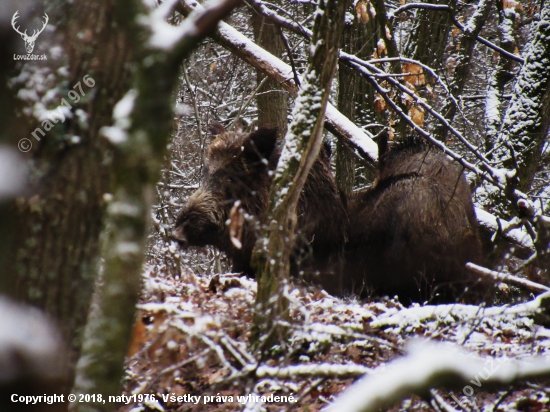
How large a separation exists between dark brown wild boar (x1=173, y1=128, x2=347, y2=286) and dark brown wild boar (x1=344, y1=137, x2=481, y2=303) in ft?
0.80

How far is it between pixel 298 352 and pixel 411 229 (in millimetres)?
2624

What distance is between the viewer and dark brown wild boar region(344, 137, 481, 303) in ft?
18.7

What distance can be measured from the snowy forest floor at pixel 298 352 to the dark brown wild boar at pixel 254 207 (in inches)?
62.1

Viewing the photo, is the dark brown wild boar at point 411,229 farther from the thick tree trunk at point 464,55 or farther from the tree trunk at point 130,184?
the tree trunk at point 130,184

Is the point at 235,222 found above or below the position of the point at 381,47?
below

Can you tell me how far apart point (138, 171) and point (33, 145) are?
1.53 feet

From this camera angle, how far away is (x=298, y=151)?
3.58 m

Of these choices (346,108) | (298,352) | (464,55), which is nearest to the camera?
(298,352)

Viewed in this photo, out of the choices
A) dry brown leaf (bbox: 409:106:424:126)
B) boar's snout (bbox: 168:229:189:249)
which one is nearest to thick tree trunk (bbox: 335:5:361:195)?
dry brown leaf (bbox: 409:106:424:126)

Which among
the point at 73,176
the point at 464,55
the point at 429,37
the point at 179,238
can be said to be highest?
the point at 429,37

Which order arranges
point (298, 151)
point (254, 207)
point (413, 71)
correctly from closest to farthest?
point (298, 151) < point (254, 207) < point (413, 71)

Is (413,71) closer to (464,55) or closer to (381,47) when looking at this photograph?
(381,47)

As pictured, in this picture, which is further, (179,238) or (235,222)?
(179,238)

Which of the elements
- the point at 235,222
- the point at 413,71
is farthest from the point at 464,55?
the point at 235,222
